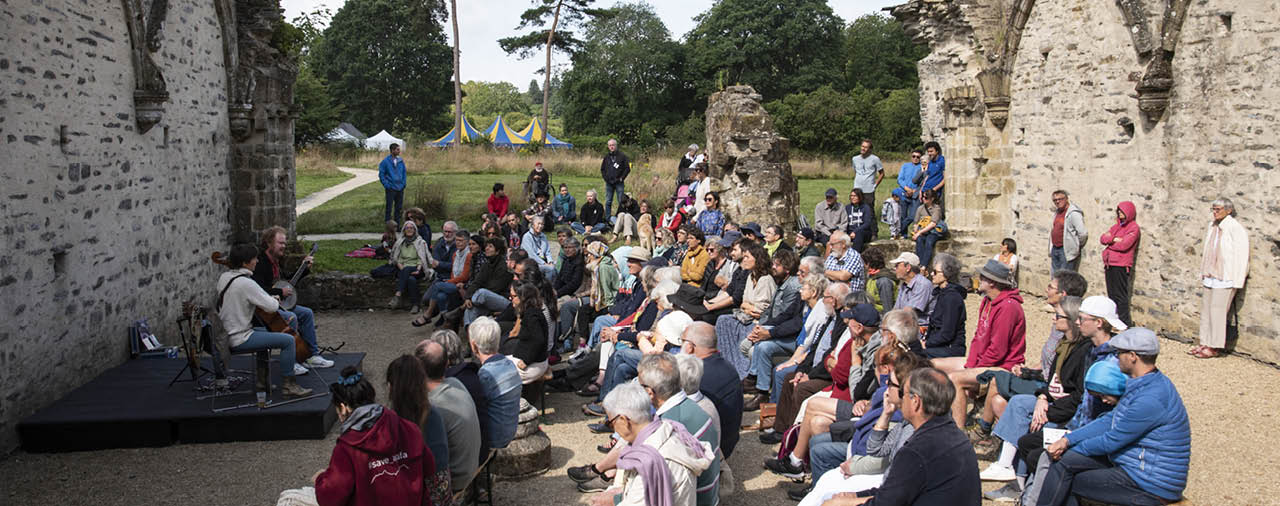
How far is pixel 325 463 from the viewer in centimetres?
712

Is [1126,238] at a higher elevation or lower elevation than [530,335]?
higher

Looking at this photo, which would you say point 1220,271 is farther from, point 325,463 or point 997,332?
point 325,463

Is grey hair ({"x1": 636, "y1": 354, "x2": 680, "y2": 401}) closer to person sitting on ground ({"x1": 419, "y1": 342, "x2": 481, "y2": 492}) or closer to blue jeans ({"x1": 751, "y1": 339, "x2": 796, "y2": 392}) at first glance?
person sitting on ground ({"x1": 419, "y1": 342, "x2": 481, "y2": 492})

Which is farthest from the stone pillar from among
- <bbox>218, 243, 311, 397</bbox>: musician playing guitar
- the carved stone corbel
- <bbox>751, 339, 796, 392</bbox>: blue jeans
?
<bbox>218, 243, 311, 397</bbox>: musician playing guitar

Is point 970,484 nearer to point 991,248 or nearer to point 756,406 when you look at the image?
point 756,406

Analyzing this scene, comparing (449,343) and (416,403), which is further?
(449,343)

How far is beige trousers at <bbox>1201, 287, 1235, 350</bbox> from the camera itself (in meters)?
9.44

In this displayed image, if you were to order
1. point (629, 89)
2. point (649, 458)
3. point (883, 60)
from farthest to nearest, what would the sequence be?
1. point (883, 60)
2. point (629, 89)
3. point (649, 458)

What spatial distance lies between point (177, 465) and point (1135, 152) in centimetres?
1007

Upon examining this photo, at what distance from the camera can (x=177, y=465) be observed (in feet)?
23.0

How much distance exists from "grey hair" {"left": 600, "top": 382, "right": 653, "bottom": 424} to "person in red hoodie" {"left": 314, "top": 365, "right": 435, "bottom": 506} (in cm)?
94

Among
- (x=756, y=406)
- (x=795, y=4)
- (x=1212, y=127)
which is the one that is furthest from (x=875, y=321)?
(x=795, y=4)

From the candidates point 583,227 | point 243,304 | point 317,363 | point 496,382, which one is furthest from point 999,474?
point 583,227

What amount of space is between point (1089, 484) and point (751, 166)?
9.13m
